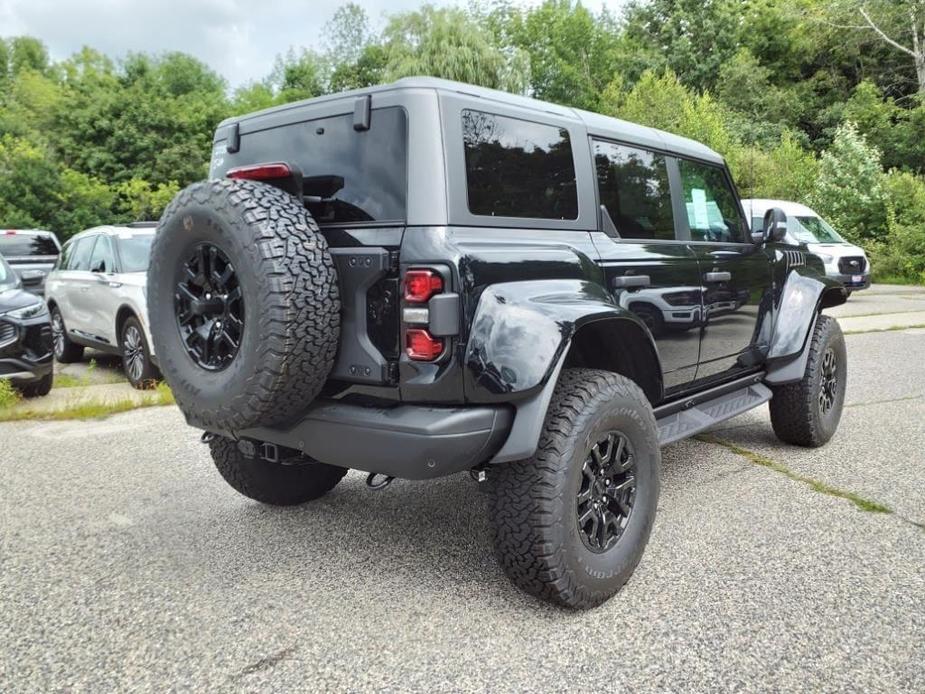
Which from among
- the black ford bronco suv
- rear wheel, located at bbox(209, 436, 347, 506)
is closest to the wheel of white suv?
rear wheel, located at bbox(209, 436, 347, 506)

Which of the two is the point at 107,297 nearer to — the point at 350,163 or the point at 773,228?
the point at 350,163

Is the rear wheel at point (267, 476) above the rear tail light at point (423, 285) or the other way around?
the other way around

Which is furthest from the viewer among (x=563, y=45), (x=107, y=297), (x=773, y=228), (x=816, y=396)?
(x=563, y=45)

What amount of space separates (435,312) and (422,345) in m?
0.13

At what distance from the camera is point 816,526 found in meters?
3.55

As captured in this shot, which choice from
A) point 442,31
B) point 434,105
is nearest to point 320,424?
point 434,105

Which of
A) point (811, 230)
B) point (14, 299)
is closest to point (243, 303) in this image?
point (14, 299)

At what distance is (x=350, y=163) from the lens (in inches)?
112

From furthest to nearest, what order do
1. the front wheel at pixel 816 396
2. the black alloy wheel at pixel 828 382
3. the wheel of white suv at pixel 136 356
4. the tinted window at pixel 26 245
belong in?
the tinted window at pixel 26 245 → the wheel of white suv at pixel 136 356 → the black alloy wheel at pixel 828 382 → the front wheel at pixel 816 396

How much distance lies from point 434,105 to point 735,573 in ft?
7.09

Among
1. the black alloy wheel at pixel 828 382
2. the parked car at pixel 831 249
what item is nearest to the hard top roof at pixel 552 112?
the black alloy wheel at pixel 828 382

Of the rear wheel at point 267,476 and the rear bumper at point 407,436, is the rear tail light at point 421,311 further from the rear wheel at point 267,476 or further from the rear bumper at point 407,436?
the rear wheel at point 267,476

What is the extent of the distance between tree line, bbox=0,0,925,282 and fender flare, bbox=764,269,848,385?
54.0 ft

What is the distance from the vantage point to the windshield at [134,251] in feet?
25.9
